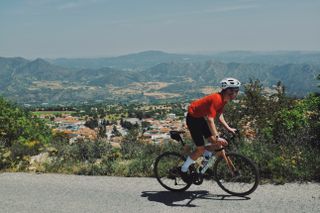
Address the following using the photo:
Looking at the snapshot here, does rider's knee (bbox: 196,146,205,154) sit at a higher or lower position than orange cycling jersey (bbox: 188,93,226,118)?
lower

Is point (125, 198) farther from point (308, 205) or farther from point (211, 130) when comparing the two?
point (308, 205)

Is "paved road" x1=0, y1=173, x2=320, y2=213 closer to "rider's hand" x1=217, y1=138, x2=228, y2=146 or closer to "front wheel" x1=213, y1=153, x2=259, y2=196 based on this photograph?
"front wheel" x1=213, y1=153, x2=259, y2=196

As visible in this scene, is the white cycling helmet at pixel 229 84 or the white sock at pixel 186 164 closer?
the white cycling helmet at pixel 229 84

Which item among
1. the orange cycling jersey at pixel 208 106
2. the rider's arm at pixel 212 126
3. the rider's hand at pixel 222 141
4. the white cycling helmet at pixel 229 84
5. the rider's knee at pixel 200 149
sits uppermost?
the white cycling helmet at pixel 229 84

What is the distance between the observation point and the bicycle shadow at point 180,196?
6.68 metres

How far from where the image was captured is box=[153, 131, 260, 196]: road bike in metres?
6.79

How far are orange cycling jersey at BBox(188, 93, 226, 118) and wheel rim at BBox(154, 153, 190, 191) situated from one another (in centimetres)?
111

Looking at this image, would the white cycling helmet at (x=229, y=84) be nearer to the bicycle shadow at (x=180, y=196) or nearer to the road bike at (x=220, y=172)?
the road bike at (x=220, y=172)

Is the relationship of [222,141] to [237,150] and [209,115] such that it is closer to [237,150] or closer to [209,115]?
[209,115]

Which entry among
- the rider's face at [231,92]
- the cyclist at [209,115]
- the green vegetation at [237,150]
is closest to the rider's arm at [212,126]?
the cyclist at [209,115]

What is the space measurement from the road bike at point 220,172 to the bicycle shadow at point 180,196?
125 millimetres

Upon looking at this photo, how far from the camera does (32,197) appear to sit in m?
7.23

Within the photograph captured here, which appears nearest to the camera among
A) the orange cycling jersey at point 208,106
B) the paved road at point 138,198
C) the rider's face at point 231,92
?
the paved road at point 138,198

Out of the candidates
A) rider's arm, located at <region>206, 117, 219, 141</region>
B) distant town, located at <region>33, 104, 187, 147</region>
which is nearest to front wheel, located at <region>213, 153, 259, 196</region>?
rider's arm, located at <region>206, 117, 219, 141</region>
